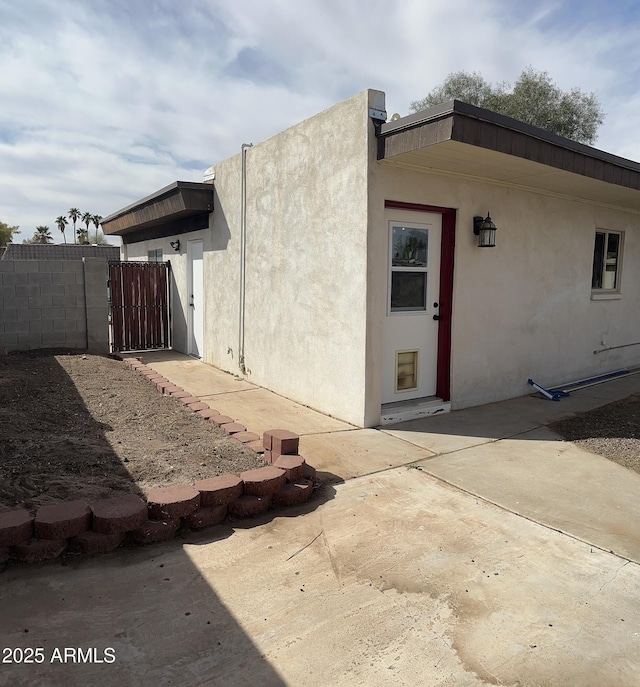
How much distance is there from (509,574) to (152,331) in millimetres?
9273

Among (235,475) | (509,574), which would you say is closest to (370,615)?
(509,574)

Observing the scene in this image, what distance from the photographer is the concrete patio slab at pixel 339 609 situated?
2.12 metres

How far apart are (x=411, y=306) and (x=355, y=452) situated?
2.07 meters

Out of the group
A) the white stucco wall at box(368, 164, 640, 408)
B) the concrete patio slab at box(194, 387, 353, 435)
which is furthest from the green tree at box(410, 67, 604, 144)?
the concrete patio slab at box(194, 387, 353, 435)

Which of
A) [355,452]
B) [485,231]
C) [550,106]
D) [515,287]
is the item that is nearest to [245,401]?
[355,452]

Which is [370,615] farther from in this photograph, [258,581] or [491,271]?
[491,271]

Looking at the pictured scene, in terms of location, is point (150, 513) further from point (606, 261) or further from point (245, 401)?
point (606, 261)

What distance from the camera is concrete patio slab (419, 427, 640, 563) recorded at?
3431 millimetres

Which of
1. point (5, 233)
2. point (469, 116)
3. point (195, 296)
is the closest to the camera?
point (469, 116)

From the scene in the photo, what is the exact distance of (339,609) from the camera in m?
2.53

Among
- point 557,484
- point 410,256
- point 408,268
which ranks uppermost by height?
point 410,256

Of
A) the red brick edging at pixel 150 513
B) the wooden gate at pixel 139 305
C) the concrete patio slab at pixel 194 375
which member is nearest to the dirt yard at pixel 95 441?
the red brick edging at pixel 150 513

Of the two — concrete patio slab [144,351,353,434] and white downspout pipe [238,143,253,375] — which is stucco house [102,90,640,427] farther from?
concrete patio slab [144,351,353,434]

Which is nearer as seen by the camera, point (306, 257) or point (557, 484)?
point (557, 484)
